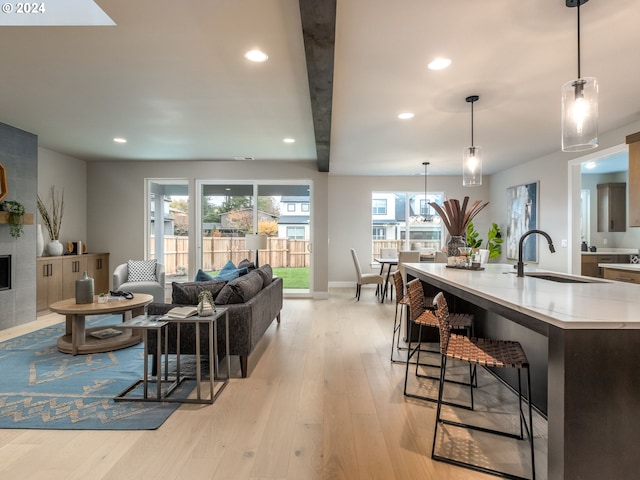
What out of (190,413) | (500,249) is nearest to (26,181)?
(190,413)

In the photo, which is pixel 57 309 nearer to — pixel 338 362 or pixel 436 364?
pixel 338 362

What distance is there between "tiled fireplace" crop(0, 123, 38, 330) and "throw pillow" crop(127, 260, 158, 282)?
4.01 feet

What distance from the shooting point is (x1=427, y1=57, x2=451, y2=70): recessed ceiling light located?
2.76 metres

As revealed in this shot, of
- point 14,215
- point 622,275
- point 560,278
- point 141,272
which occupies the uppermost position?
point 14,215

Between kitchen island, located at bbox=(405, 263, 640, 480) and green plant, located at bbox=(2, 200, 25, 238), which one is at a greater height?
green plant, located at bbox=(2, 200, 25, 238)

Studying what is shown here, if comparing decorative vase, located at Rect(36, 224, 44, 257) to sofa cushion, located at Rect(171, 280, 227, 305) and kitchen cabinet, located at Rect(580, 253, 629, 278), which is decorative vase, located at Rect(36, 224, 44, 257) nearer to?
sofa cushion, located at Rect(171, 280, 227, 305)

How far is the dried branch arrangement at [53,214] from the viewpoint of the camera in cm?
571

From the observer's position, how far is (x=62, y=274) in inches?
221

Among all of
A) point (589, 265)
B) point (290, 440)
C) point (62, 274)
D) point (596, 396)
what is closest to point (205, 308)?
point (290, 440)

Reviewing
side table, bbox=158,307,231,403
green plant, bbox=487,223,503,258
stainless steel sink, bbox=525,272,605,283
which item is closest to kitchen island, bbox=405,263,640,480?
stainless steel sink, bbox=525,272,605,283

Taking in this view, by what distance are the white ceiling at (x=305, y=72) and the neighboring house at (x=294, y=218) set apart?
76.2 inches

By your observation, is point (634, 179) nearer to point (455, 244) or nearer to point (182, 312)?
point (455, 244)

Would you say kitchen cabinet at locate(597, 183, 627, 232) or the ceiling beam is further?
kitchen cabinet at locate(597, 183, 627, 232)

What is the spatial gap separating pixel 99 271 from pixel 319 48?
20.1ft
